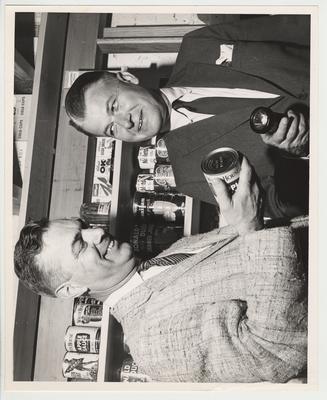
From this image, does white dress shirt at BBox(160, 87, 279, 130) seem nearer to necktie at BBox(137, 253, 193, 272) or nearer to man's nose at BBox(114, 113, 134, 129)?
man's nose at BBox(114, 113, 134, 129)

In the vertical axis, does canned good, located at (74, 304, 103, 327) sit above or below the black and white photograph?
below

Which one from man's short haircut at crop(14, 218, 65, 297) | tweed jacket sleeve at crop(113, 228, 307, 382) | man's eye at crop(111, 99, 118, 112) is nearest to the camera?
tweed jacket sleeve at crop(113, 228, 307, 382)

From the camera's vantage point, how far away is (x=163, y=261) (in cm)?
98

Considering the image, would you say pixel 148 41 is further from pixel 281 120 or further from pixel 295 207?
pixel 295 207

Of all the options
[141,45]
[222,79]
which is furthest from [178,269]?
[141,45]

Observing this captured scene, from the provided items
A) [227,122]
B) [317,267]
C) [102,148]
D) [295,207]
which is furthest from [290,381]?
[102,148]

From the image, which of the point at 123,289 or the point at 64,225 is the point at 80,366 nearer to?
the point at 123,289

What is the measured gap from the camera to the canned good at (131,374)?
947mm

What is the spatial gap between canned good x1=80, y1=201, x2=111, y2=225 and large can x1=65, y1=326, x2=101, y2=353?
269 millimetres

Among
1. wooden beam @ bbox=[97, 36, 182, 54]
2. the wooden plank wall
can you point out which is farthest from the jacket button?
the wooden plank wall

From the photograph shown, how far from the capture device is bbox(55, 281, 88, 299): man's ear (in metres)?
0.92

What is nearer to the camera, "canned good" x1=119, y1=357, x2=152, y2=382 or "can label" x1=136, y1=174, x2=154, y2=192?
"canned good" x1=119, y1=357, x2=152, y2=382

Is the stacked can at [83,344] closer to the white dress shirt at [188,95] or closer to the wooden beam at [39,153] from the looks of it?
the wooden beam at [39,153]

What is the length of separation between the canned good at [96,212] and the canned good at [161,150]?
0.60 feet
